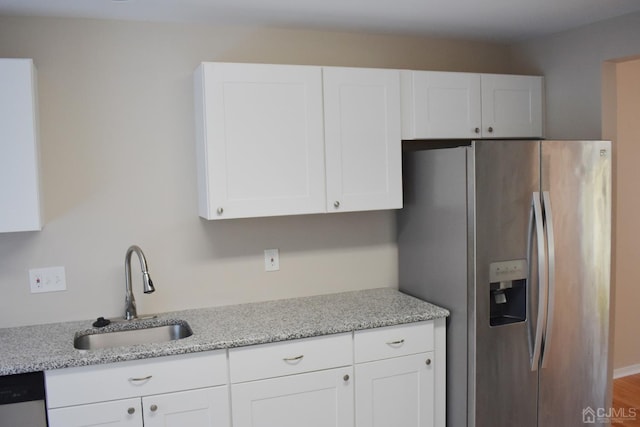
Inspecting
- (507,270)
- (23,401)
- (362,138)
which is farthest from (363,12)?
(23,401)

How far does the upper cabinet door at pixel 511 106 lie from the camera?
121 inches

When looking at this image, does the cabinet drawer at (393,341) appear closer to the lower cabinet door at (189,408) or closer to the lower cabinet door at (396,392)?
the lower cabinet door at (396,392)

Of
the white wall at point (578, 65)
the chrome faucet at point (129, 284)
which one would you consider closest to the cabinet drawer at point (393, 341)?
the chrome faucet at point (129, 284)

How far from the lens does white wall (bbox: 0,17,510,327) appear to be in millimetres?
2596

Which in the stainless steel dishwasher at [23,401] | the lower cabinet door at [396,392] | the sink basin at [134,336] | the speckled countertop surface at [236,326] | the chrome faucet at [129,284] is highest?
the chrome faucet at [129,284]

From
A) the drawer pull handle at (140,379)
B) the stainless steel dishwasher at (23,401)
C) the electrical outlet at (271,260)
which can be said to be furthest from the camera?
the electrical outlet at (271,260)

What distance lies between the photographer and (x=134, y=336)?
8.63ft

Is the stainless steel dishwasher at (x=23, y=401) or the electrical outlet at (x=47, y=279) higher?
the electrical outlet at (x=47, y=279)

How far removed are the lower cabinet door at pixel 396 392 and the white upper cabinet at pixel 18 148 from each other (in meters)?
1.58

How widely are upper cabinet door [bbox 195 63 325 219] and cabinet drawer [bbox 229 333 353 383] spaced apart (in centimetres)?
61

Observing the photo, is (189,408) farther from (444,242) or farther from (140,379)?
(444,242)

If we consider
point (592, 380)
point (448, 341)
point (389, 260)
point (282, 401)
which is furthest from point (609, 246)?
point (282, 401)

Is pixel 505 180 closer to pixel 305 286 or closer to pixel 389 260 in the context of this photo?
pixel 389 260

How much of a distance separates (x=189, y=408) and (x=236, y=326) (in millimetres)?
399
